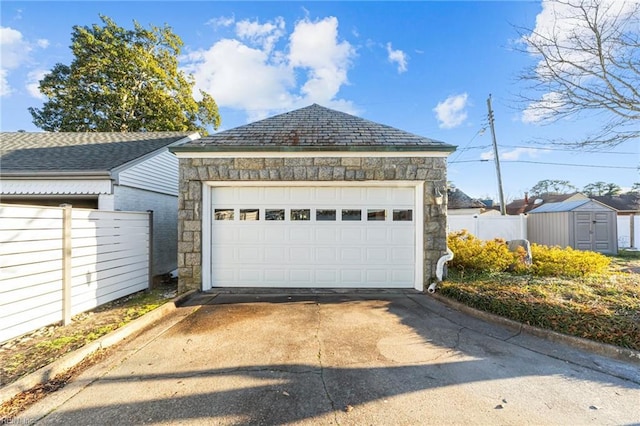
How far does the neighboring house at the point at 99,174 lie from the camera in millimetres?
7195

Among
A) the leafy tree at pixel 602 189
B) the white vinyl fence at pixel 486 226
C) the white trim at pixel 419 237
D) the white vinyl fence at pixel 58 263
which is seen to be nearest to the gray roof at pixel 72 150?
the white vinyl fence at pixel 58 263

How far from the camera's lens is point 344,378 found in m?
2.80

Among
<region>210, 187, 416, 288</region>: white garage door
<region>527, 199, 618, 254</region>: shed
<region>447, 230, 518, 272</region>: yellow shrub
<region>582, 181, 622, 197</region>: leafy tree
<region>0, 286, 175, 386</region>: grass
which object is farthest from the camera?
<region>582, 181, 622, 197</region>: leafy tree

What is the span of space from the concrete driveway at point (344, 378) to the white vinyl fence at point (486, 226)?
830 cm

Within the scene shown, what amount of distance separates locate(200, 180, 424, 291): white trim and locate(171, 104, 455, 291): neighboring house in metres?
0.02

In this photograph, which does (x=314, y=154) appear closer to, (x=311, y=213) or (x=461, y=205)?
(x=311, y=213)

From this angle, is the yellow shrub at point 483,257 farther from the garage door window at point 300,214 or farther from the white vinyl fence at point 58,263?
the white vinyl fence at point 58,263

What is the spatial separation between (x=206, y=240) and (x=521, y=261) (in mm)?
7723

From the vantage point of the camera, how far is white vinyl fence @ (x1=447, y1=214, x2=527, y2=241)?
38.0ft

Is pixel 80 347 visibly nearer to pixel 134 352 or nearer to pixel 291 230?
pixel 134 352

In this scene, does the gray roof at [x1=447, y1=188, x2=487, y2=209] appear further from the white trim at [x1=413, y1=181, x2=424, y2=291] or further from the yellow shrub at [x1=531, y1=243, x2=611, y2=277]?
the white trim at [x1=413, y1=181, x2=424, y2=291]

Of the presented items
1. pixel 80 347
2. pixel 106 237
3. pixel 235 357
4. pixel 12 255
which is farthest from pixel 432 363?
pixel 106 237

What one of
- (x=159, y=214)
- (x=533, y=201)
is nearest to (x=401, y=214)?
(x=159, y=214)

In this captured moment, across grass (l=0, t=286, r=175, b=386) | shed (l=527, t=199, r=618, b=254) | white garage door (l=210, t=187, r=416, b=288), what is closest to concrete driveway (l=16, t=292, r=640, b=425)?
grass (l=0, t=286, r=175, b=386)
